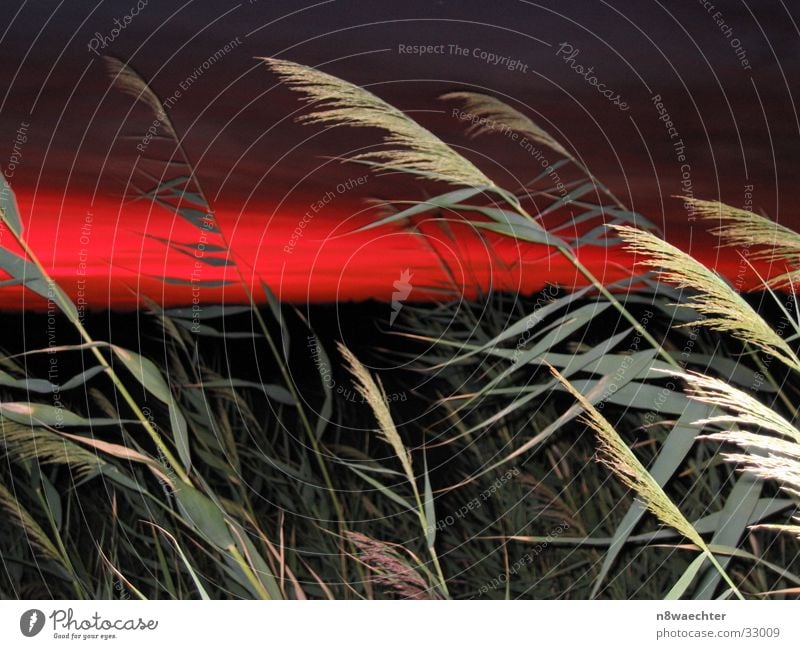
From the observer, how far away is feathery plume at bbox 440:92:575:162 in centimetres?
254

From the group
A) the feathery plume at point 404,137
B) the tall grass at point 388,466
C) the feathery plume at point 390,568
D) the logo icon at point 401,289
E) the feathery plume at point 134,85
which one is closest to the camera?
the feathery plume at point 404,137

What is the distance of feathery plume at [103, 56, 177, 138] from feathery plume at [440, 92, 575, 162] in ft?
2.99

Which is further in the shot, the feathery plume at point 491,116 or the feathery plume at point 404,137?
the feathery plume at point 491,116

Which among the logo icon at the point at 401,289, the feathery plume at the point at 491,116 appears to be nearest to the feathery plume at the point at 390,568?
the logo icon at the point at 401,289

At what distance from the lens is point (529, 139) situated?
2.80 meters

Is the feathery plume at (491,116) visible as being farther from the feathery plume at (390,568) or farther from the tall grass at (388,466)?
the feathery plume at (390,568)

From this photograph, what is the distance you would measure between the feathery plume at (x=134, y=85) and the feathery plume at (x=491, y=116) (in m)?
0.91

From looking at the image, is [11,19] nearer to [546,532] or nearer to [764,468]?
[546,532]
